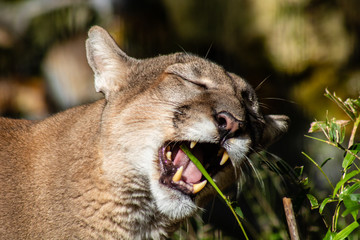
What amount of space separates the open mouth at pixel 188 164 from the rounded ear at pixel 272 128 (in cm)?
62

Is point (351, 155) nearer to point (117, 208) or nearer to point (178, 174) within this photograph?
point (178, 174)

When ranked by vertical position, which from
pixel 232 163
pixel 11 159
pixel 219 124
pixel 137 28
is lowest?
pixel 137 28

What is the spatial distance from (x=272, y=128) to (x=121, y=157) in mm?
1255

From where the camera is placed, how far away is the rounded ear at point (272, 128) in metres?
3.91

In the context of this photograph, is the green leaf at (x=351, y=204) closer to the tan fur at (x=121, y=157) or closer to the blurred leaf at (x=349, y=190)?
the blurred leaf at (x=349, y=190)

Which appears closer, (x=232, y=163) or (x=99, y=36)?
(x=232, y=163)

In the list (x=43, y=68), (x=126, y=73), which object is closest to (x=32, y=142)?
(x=126, y=73)

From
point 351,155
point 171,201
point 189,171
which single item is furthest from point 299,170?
point 171,201

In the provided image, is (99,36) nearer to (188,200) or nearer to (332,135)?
(188,200)

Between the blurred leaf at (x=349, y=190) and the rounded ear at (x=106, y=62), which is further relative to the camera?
the rounded ear at (x=106, y=62)

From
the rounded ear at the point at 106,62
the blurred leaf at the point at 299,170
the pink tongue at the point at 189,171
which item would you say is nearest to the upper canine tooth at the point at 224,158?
the pink tongue at the point at 189,171

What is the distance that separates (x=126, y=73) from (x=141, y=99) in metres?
0.31

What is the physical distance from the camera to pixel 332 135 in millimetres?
2992

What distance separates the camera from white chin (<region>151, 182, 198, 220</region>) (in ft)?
10.6
